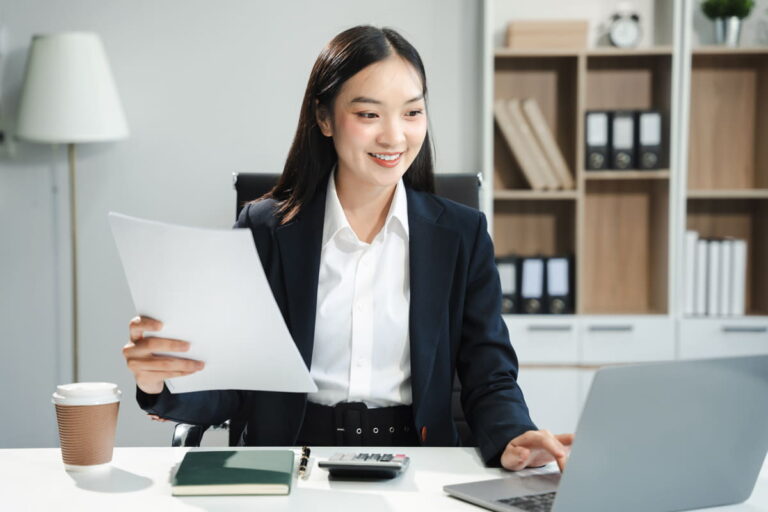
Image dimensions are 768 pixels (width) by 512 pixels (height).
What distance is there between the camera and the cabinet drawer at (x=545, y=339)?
3.19 metres

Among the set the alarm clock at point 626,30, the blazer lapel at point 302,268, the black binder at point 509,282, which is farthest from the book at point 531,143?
the blazer lapel at point 302,268

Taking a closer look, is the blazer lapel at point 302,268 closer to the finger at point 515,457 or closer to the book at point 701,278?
the finger at point 515,457

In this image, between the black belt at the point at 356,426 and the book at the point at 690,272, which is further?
the book at the point at 690,272

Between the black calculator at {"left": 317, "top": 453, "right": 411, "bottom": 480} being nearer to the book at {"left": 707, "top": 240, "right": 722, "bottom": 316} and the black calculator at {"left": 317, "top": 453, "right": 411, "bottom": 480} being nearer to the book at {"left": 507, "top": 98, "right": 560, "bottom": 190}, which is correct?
A: the book at {"left": 507, "top": 98, "right": 560, "bottom": 190}

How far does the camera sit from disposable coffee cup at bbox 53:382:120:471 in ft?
4.28

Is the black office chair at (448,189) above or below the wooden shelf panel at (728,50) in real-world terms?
below

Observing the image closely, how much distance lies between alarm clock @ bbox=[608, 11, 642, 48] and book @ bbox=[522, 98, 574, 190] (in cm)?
38

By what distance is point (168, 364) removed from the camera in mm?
1293

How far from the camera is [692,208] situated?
3473 millimetres

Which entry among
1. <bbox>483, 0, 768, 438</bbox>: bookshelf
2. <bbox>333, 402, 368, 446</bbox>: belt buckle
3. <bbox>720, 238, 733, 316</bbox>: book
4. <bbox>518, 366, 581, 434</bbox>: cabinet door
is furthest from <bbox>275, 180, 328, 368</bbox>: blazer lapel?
<bbox>720, 238, 733, 316</bbox>: book

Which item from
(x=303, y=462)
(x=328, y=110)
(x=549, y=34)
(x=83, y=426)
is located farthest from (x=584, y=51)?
(x=83, y=426)

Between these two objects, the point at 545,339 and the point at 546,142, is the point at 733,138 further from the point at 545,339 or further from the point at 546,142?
the point at 545,339

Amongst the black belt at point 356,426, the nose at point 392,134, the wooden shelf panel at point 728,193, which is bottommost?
the black belt at point 356,426

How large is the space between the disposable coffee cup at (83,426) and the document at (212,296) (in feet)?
0.47
